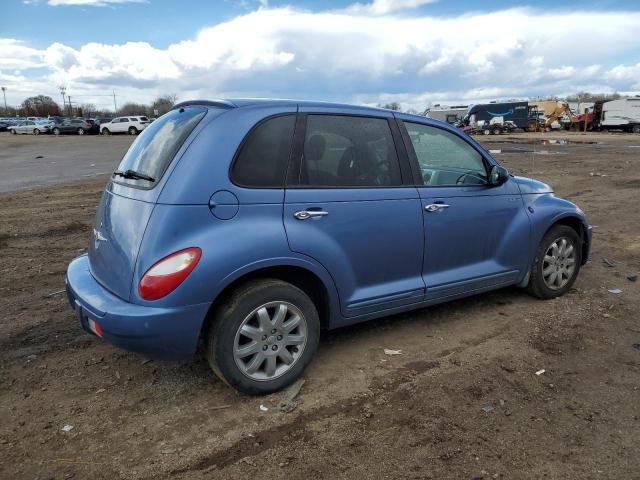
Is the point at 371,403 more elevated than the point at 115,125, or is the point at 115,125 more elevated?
the point at 115,125

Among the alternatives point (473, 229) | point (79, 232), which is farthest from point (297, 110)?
point (79, 232)

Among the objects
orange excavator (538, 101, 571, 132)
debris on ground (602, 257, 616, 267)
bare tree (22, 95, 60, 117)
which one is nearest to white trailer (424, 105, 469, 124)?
orange excavator (538, 101, 571, 132)

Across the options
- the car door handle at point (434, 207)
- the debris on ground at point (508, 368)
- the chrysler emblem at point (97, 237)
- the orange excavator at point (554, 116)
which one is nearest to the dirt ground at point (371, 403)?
the debris on ground at point (508, 368)

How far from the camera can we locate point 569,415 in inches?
126

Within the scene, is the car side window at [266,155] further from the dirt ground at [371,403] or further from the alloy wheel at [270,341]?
the dirt ground at [371,403]

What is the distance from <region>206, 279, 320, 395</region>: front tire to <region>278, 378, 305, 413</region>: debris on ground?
0.05 metres

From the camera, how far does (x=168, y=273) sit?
9.84ft

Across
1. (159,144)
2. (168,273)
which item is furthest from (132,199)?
(168,273)

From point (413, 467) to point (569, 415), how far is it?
112cm

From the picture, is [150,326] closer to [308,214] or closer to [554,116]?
[308,214]

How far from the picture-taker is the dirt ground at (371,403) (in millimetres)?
2791

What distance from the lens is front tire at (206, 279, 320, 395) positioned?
10.5ft

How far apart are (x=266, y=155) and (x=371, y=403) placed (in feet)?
5.54

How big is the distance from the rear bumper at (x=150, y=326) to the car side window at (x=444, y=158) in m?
2.08
